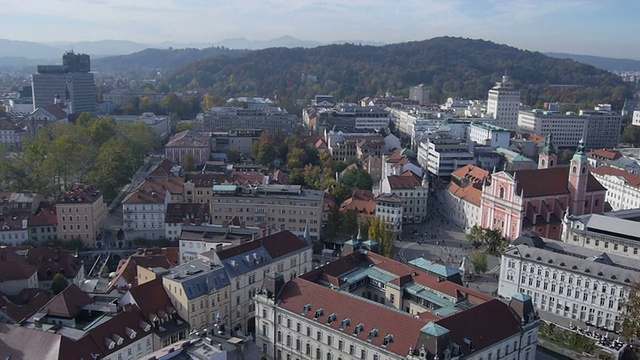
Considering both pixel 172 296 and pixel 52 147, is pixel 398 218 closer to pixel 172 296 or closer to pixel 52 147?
pixel 172 296

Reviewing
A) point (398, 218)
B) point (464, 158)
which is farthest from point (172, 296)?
point (464, 158)

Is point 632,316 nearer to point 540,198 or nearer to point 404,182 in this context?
point 540,198

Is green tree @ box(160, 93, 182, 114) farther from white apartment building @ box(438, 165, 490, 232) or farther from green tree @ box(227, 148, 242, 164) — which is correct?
white apartment building @ box(438, 165, 490, 232)

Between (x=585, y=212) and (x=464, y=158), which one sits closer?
(x=585, y=212)

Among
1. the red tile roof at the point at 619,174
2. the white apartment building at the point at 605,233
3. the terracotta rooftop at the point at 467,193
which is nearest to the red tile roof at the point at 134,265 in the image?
the white apartment building at the point at 605,233

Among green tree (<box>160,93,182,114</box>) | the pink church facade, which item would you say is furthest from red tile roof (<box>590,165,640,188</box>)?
green tree (<box>160,93,182,114</box>)

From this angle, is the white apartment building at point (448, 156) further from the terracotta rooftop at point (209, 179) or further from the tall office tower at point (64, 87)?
the tall office tower at point (64, 87)
